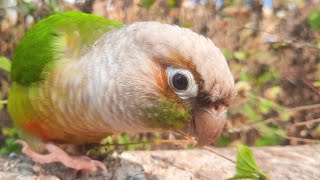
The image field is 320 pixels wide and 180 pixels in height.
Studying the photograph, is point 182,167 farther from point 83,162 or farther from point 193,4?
point 193,4

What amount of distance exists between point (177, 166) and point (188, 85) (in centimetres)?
83

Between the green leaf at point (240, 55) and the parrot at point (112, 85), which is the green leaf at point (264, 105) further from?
the parrot at point (112, 85)

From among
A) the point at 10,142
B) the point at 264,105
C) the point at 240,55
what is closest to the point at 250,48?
the point at 240,55

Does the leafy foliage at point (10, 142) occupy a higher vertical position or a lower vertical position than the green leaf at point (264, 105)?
lower

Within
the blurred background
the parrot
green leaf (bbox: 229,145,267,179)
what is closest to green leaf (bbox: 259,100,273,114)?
the blurred background

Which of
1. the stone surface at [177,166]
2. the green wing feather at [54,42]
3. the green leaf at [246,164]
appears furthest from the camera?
the stone surface at [177,166]

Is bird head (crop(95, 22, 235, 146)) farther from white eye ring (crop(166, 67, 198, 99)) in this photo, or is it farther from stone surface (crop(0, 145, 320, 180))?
stone surface (crop(0, 145, 320, 180))

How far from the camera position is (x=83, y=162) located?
2.23 metres

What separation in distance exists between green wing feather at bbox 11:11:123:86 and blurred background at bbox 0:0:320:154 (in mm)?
817

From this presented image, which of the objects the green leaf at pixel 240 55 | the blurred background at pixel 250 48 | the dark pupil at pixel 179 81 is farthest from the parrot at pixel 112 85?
the green leaf at pixel 240 55

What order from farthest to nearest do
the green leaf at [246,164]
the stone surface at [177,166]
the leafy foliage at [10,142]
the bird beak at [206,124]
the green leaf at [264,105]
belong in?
the green leaf at [264,105], the leafy foliage at [10,142], the stone surface at [177,166], the bird beak at [206,124], the green leaf at [246,164]

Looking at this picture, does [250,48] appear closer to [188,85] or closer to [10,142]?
[10,142]

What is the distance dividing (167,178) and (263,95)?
5.99 feet

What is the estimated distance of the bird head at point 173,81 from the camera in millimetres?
1627
